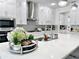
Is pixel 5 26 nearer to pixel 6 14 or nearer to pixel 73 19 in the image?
pixel 6 14

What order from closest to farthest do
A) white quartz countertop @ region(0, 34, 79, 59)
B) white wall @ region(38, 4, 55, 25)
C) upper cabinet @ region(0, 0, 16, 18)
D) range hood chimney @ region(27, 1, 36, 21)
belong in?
white quartz countertop @ region(0, 34, 79, 59) < upper cabinet @ region(0, 0, 16, 18) < white wall @ region(38, 4, 55, 25) < range hood chimney @ region(27, 1, 36, 21)

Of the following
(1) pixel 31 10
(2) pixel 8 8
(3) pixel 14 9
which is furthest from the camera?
(1) pixel 31 10

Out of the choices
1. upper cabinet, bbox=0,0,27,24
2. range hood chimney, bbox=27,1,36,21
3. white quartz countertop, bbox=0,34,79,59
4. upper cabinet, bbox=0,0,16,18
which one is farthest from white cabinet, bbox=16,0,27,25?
white quartz countertop, bbox=0,34,79,59

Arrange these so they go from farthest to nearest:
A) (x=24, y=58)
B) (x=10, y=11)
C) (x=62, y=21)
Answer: (x=62, y=21) → (x=10, y=11) → (x=24, y=58)

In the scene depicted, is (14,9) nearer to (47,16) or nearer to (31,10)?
(31,10)

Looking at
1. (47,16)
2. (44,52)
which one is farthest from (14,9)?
(44,52)

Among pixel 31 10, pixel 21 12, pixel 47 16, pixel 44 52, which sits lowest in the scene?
pixel 44 52

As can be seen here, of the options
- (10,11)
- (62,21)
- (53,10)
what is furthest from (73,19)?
(10,11)

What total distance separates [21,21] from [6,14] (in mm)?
759

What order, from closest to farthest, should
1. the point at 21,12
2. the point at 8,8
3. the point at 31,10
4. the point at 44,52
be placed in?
the point at 44,52 < the point at 8,8 < the point at 21,12 < the point at 31,10

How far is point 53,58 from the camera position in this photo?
2.95ft

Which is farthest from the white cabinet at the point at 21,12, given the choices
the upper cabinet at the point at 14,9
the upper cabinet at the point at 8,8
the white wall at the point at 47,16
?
the white wall at the point at 47,16

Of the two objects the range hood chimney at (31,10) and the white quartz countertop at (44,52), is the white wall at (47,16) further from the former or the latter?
the white quartz countertop at (44,52)

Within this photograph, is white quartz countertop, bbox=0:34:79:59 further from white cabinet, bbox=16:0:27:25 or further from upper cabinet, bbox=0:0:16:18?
white cabinet, bbox=16:0:27:25
